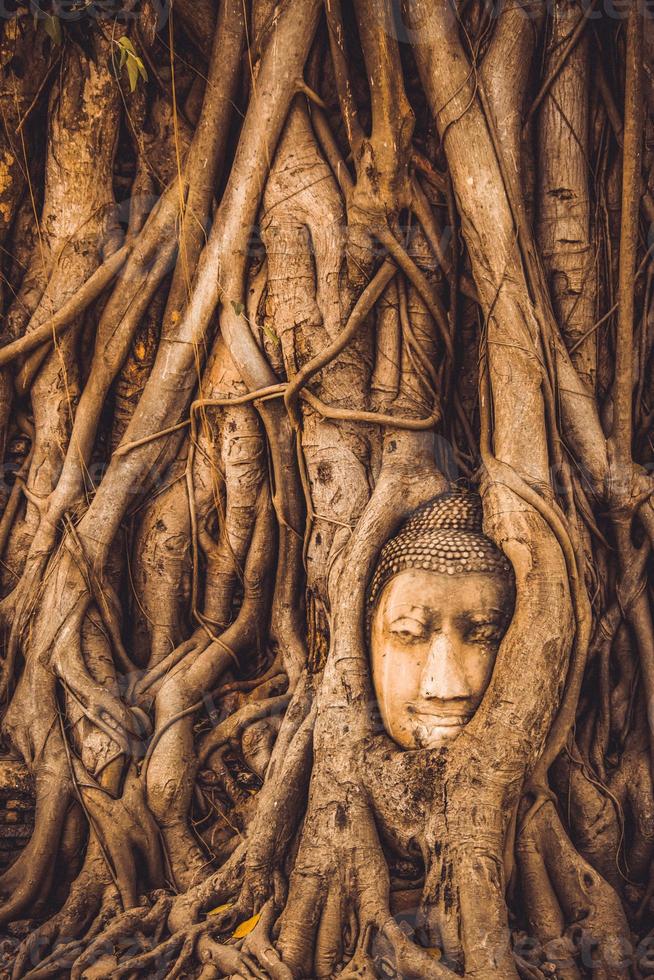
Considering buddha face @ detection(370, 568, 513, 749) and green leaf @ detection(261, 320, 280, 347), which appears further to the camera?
green leaf @ detection(261, 320, 280, 347)

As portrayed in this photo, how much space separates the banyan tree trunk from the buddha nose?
111 millimetres

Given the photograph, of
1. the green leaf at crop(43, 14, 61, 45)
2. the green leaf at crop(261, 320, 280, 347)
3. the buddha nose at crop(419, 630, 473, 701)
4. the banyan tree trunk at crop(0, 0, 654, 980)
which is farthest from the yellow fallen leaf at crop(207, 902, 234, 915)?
the green leaf at crop(43, 14, 61, 45)

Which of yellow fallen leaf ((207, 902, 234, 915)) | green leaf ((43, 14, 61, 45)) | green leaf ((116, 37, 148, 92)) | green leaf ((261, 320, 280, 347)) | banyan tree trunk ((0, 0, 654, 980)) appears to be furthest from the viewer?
green leaf ((261, 320, 280, 347))

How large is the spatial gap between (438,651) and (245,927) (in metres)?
1.07

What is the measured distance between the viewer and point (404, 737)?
3008 millimetres

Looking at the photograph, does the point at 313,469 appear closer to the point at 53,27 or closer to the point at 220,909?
the point at 220,909

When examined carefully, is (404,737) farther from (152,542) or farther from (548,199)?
(548,199)

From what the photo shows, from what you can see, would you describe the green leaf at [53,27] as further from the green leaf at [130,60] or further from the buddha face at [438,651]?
the buddha face at [438,651]

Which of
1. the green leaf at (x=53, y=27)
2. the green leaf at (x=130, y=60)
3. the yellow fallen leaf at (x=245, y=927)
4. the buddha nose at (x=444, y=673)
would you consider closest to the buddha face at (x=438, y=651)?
the buddha nose at (x=444, y=673)

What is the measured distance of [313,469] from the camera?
3.55 m

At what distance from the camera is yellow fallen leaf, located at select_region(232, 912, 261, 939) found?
2898 millimetres

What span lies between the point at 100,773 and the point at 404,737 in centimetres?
121

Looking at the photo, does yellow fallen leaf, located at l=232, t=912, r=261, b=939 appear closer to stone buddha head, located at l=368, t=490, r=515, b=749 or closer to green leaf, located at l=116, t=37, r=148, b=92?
stone buddha head, located at l=368, t=490, r=515, b=749

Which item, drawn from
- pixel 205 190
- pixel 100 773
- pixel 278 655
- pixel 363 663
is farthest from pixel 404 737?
pixel 205 190
